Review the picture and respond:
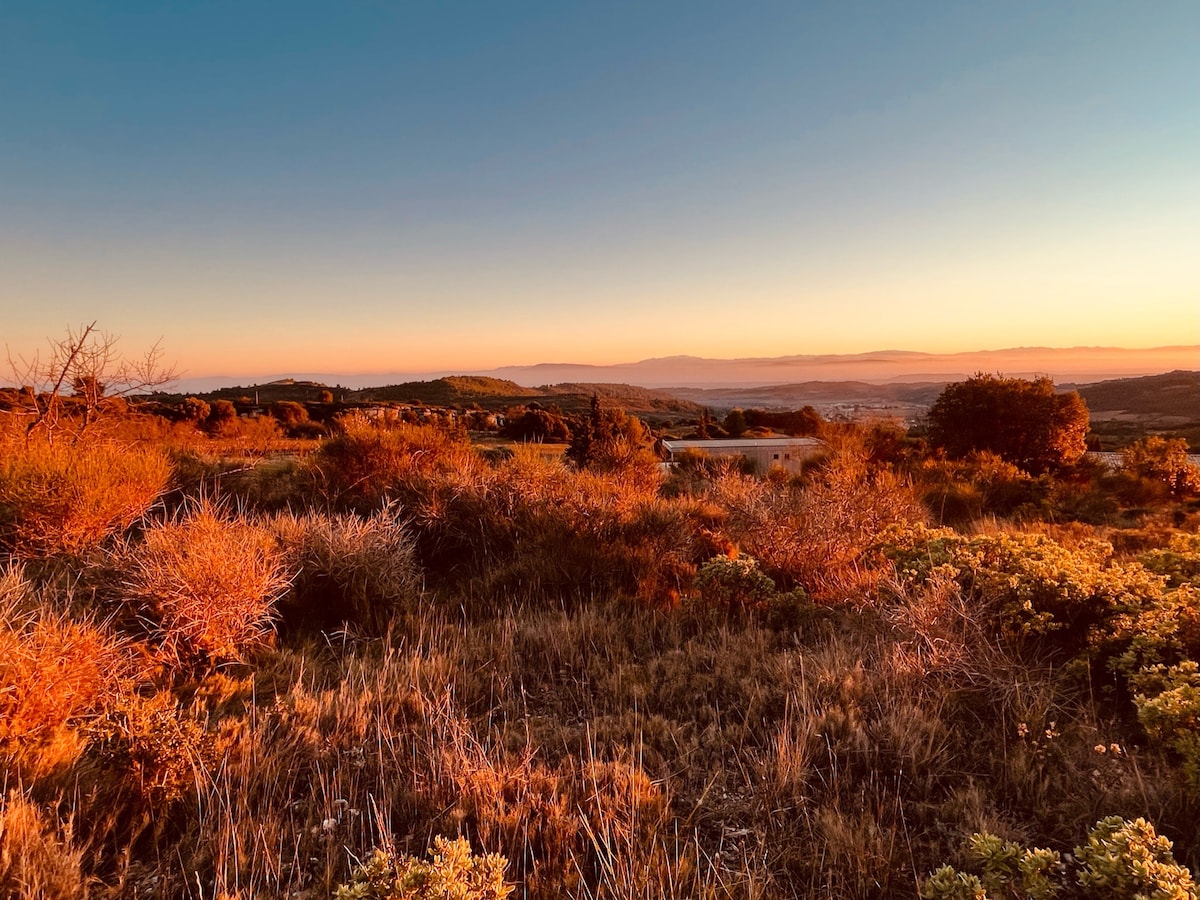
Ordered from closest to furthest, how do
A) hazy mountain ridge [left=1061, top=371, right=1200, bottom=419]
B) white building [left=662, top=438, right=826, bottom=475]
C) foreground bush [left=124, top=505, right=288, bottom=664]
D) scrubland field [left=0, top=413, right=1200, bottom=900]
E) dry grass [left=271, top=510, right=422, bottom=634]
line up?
scrubland field [left=0, top=413, right=1200, bottom=900] → foreground bush [left=124, top=505, right=288, bottom=664] → dry grass [left=271, top=510, right=422, bottom=634] → white building [left=662, top=438, right=826, bottom=475] → hazy mountain ridge [left=1061, top=371, right=1200, bottom=419]

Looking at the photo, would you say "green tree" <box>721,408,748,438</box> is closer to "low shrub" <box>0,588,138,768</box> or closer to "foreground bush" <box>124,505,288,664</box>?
"foreground bush" <box>124,505,288,664</box>

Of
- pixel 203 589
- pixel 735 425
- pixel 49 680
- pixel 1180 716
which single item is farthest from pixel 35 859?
pixel 735 425

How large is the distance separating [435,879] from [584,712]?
192 cm

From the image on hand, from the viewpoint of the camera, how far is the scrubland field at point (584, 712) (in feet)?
7.35

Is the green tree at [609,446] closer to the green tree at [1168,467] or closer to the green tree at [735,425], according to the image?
the green tree at [1168,467]

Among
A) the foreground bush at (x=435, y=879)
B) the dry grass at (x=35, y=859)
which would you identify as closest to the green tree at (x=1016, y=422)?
the foreground bush at (x=435, y=879)

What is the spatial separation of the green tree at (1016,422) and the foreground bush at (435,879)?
19.4m

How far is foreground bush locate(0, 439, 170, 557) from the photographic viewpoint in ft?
18.0

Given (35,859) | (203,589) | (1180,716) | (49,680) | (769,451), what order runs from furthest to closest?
1. (769,451)
2. (203,589)
3. (49,680)
4. (1180,716)
5. (35,859)

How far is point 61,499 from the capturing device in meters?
5.56

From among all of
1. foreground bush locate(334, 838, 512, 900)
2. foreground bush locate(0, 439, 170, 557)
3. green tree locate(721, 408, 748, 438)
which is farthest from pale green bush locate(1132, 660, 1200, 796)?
green tree locate(721, 408, 748, 438)

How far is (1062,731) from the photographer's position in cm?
308

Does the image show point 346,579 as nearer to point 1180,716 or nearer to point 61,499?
point 61,499

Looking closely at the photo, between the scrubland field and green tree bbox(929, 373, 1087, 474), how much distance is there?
45.9 ft
